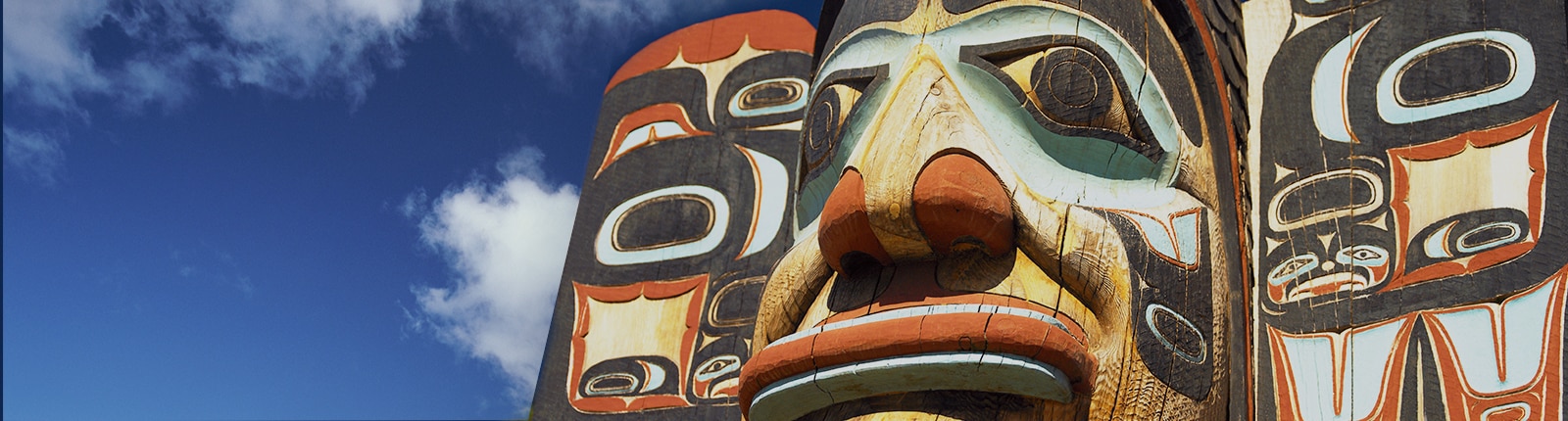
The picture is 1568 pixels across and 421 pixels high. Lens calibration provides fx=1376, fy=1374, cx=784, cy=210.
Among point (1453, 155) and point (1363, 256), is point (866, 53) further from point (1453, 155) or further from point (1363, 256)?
point (1453, 155)

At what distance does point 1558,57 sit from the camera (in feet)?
8.81

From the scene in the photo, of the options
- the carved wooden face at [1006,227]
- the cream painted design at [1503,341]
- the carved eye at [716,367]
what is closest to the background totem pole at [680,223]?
the carved eye at [716,367]

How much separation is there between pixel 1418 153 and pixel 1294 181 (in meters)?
0.24

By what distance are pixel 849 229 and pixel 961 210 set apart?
0.19m

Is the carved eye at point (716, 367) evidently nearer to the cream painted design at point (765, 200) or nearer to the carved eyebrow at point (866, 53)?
the cream painted design at point (765, 200)

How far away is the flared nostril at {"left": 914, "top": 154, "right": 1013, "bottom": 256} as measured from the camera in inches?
83.5

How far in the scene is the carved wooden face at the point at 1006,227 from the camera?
6.69ft

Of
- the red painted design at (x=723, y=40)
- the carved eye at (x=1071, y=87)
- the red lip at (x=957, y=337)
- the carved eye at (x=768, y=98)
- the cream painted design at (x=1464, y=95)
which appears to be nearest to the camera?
the red lip at (x=957, y=337)

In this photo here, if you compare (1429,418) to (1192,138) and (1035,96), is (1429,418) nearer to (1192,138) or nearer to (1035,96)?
(1192,138)

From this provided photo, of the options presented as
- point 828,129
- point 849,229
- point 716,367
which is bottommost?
point 849,229

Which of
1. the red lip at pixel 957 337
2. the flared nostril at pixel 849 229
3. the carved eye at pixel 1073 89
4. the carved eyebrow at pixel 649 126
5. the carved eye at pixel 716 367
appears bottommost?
the red lip at pixel 957 337

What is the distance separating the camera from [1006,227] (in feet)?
7.07

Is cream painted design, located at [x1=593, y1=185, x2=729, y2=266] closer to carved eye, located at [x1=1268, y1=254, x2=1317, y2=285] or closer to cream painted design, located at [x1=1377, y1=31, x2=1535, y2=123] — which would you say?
carved eye, located at [x1=1268, y1=254, x2=1317, y2=285]

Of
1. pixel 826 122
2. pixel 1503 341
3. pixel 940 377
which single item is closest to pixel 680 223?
pixel 826 122
